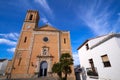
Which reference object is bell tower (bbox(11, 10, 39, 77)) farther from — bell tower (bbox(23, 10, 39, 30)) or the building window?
the building window

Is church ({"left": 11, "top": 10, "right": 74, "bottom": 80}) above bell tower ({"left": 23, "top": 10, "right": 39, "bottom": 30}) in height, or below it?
below

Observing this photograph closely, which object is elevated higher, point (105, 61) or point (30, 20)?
point (30, 20)

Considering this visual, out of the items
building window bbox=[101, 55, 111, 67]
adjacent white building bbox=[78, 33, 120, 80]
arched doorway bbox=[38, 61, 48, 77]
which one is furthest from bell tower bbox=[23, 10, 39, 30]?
building window bbox=[101, 55, 111, 67]

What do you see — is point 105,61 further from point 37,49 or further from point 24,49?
point 24,49

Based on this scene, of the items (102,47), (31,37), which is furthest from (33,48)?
(102,47)

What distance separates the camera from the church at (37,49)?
53.4 ft

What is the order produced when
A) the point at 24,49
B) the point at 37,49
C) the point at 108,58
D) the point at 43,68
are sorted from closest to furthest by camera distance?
the point at 108,58 → the point at 43,68 → the point at 24,49 → the point at 37,49

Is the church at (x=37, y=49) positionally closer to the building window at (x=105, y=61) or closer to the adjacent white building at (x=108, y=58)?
the adjacent white building at (x=108, y=58)

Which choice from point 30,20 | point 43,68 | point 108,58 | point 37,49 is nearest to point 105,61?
point 108,58

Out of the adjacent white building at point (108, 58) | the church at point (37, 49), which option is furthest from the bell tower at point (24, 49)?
the adjacent white building at point (108, 58)

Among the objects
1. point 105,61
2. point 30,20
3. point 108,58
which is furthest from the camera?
point 30,20

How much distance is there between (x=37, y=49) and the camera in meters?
18.3

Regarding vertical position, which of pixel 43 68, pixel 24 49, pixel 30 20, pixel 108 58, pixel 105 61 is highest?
pixel 30 20

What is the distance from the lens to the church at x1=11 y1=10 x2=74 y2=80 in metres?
16.3
